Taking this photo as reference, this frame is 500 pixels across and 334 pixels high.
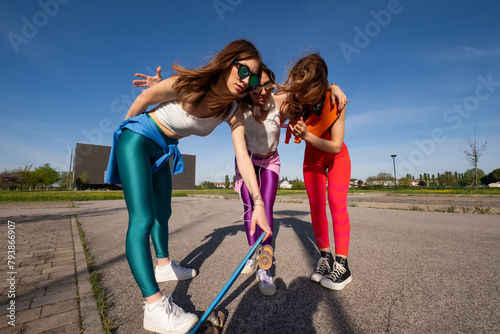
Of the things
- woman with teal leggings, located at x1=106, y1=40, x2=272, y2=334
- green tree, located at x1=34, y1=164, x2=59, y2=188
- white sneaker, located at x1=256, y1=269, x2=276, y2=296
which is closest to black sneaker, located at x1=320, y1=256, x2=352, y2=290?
white sneaker, located at x1=256, y1=269, x2=276, y2=296

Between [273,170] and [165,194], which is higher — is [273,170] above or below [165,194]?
above

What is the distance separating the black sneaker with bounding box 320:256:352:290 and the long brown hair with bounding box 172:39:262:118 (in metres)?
1.81

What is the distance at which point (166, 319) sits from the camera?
148 cm

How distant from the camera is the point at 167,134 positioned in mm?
1954

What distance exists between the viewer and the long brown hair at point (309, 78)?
2064 millimetres

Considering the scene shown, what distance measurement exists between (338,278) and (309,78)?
6.03ft

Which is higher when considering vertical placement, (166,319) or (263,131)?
(263,131)

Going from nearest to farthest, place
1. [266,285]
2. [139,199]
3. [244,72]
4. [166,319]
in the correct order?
[166,319], [139,199], [244,72], [266,285]

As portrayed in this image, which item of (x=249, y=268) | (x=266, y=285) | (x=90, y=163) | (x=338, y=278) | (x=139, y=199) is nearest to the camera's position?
(x=139, y=199)

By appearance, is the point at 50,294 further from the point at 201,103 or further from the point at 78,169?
the point at 78,169

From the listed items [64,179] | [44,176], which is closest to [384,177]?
[44,176]

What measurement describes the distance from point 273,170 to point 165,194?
1.18 m

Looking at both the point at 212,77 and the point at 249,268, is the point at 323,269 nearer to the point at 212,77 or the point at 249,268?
the point at 249,268

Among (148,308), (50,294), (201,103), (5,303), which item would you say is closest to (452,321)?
(148,308)
